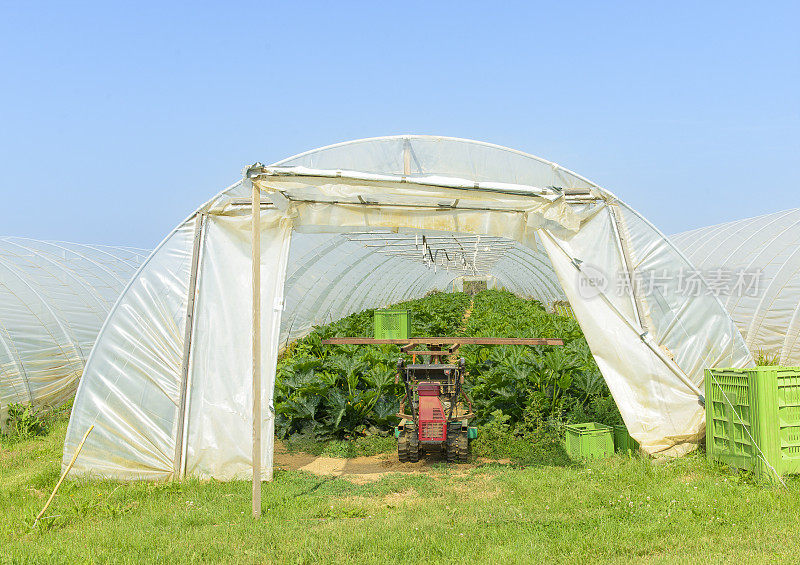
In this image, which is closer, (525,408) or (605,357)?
(605,357)

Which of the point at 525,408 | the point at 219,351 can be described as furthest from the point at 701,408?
the point at 219,351

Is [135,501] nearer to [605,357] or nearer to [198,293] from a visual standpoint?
[198,293]

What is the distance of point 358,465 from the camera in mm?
7098

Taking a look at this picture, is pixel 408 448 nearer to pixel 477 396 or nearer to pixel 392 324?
pixel 477 396

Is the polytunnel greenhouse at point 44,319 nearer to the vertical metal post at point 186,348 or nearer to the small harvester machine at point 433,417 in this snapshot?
the vertical metal post at point 186,348

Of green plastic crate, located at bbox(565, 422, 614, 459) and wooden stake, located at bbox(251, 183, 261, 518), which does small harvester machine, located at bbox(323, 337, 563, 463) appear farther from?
wooden stake, located at bbox(251, 183, 261, 518)

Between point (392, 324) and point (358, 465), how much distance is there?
264 centimetres

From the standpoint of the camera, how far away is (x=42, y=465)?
708cm

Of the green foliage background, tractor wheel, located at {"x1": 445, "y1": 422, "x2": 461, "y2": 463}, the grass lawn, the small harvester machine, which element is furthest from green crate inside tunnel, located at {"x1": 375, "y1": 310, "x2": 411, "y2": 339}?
the grass lawn

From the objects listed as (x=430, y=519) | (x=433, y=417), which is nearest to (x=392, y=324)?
(x=433, y=417)

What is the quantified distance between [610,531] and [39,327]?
9.79 m

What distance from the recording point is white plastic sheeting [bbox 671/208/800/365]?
435 inches

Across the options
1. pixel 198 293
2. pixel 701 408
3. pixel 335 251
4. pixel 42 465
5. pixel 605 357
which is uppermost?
pixel 335 251

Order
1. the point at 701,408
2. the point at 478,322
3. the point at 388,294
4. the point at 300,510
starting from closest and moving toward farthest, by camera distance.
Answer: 1. the point at 300,510
2. the point at 701,408
3. the point at 478,322
4. the point at 388,294
